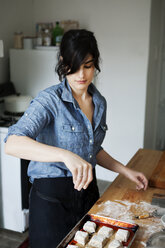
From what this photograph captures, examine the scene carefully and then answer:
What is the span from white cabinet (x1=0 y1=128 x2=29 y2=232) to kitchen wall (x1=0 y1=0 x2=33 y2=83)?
110 cm

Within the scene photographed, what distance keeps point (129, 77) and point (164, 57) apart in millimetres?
929

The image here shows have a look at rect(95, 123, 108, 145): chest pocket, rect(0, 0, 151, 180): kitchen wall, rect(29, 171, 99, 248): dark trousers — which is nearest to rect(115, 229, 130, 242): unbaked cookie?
rect(29, 171, 99, 248): dark trousers

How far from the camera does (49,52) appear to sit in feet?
10.4

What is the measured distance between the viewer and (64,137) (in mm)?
1304

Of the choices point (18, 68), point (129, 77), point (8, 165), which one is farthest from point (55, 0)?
point (8, 165)

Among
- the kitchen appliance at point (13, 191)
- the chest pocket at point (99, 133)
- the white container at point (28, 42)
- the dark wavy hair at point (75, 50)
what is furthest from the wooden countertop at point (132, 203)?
the white container at point (28, 42)

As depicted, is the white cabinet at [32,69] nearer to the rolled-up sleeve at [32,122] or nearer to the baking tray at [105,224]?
the rolled-up sleeve at [32,122]

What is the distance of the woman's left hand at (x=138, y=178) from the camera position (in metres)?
1.48

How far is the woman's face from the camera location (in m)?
1.23

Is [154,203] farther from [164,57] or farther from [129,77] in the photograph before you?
[164,57]

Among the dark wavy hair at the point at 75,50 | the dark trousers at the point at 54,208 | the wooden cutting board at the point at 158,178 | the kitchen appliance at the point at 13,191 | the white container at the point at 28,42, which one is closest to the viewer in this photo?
the dark wavy hair at the point at 75,50

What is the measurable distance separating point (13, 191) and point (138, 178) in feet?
4.47

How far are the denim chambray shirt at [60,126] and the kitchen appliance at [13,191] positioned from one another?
43.5 inches

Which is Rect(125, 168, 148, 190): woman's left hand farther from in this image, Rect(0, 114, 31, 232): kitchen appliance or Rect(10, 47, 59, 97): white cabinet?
Rect(10, 47, 59, 97): white cabinet
